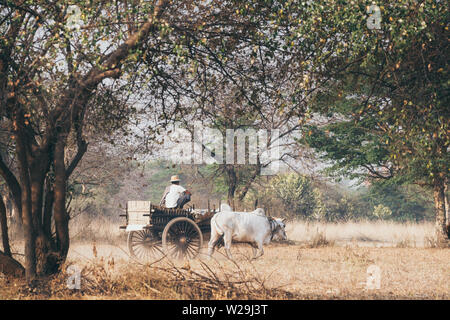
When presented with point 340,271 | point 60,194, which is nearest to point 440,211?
point 340,271

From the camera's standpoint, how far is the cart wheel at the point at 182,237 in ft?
46.5

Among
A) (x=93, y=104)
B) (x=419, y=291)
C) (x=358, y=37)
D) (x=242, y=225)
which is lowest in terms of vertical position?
(x=419, y=291)

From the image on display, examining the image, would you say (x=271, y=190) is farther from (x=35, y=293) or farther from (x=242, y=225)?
(x=35, y=293)

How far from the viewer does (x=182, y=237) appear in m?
14.3

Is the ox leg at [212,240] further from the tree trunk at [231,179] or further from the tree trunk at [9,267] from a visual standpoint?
the tree trunk at [231,179]

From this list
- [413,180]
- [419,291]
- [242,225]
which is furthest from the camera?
[413,180]

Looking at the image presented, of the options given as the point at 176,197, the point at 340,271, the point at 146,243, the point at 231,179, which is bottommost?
the point at 340,271

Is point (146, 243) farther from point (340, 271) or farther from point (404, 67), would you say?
point (404, 67)

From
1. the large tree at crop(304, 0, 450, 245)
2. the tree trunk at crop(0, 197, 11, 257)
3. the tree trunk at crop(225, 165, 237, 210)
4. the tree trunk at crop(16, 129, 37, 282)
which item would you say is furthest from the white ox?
the tree trunk at crop(225, 165, 237, 210)

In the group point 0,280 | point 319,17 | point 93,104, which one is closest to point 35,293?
point 0,280

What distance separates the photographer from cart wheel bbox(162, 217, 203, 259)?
14.2 m

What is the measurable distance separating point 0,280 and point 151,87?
3.67 m
